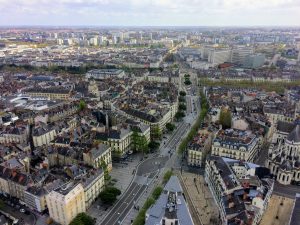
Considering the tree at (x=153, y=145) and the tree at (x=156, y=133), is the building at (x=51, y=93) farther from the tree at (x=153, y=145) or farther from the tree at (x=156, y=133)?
the tree at (x=153, y=145)

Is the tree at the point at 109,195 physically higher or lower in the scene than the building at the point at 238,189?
lower

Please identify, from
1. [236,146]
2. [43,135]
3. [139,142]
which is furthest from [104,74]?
[236,146]

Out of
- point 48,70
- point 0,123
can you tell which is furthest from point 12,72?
point 0,123

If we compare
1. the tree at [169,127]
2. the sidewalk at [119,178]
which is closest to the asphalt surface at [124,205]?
the sidewalk at [119,178]

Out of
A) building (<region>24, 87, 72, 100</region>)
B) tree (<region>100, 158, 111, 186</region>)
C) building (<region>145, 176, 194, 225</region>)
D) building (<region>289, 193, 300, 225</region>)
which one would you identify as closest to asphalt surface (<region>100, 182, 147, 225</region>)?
tree (<region>100, 158, 111, 186</region>)

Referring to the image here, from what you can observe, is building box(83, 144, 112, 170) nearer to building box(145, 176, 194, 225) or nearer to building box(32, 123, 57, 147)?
building box(145, 176, 194, 225)

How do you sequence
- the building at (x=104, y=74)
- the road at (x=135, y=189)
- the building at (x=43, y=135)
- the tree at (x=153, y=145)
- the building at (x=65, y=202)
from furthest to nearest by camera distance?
the building at (x=104, y=74) < the tree at (x=153, y=145) < the building at (x=43, y=135) < the road at (x=135, y=189) < the building at (x=65, y=202)
